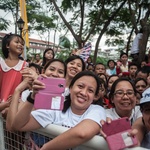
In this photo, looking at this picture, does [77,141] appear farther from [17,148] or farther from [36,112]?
[17,148]

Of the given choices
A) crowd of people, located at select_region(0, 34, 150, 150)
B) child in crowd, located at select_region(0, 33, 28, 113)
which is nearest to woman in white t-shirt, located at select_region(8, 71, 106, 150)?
crowd of people, located at select_region(0, 34, 150, 150)

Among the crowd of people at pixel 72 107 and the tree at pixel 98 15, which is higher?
the tree at pixel 98 15

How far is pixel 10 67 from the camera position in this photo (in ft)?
10.4

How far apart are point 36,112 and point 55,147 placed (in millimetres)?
422

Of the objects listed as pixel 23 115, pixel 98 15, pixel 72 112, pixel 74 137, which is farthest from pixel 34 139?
pixel 98 15

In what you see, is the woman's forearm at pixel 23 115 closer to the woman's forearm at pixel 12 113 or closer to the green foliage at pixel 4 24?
the woman's forearm at pixel 12 113

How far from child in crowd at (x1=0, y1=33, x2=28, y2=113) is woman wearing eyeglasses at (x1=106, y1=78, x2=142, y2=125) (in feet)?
3.92

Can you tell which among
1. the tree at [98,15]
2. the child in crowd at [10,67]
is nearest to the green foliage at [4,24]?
the tree at [98,15]

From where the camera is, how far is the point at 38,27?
21797 millimetres

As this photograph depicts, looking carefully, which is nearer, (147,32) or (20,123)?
(20,123)

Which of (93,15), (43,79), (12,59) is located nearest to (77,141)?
(43,79)

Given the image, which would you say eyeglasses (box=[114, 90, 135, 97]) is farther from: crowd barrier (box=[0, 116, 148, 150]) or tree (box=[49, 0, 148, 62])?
tree (box=[49, 0, 148, 62])

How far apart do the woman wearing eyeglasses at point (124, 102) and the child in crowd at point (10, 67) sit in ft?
3.92

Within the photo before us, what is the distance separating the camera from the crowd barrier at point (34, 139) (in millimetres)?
1407
